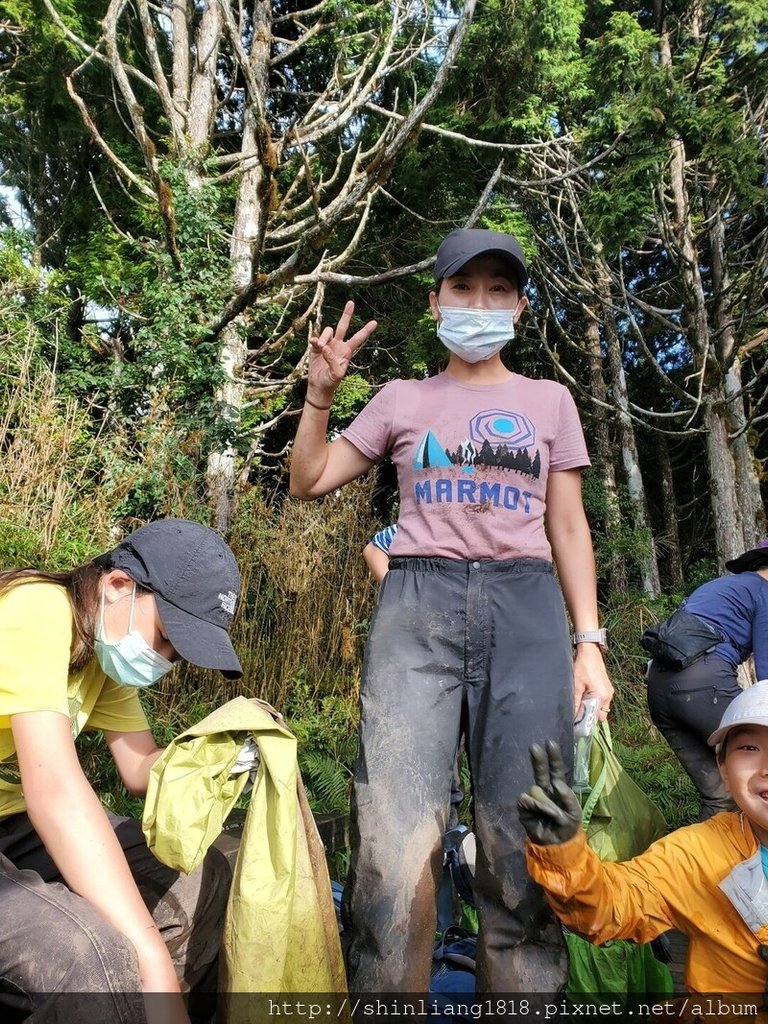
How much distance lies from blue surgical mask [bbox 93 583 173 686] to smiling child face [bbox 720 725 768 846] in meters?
1.44

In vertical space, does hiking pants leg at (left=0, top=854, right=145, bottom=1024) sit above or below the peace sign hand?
below

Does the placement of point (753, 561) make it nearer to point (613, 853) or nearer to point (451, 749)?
point (613, 853)

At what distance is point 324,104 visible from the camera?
31.8 feet

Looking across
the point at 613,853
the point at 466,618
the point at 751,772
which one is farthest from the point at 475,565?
the point at 613,853

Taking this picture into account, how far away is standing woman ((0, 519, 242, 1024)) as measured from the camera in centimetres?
148

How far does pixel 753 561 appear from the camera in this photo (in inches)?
112

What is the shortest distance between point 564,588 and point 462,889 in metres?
1.07

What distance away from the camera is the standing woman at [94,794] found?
58.2 inches

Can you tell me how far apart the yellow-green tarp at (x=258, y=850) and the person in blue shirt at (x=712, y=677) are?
151 cm

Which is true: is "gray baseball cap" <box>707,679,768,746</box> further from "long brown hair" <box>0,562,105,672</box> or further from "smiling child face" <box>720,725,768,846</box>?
"long brown hair" <box>0,562,105,672</box>

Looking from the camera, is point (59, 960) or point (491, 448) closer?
point (59, 960)

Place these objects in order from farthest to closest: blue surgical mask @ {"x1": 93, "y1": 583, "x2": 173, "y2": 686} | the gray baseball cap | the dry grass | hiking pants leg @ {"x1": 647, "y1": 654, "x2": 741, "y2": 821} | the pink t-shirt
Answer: the dry grass, hiking pants leg @ {"x1": 647, "y1": 654, "x2": 741, "y2": 821}, the pink t-shirt, blue surgical mask @ {"x1": 93, "y1": 583, "x2": 173, "y2": 686}, the gray baseball cap

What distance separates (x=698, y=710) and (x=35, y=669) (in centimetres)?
218

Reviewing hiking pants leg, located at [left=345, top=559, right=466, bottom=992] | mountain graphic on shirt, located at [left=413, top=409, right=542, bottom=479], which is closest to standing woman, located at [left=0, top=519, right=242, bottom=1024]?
hiking pants leg, located at [left=345, top=559, right=466, bottom=992]
